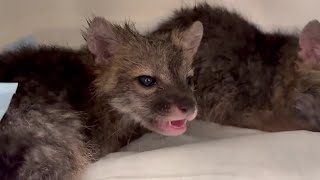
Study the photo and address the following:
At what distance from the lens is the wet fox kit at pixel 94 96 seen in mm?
1883

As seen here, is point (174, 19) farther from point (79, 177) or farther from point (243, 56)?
point (79, 177)

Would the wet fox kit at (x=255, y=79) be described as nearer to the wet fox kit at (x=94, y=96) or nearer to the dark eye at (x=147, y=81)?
the wet fox kit at (x=94, y=96)

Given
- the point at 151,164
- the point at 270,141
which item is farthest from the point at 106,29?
the point at 270,141

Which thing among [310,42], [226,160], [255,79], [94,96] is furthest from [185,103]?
[310,42]

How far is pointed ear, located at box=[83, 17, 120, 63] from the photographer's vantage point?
6.86 feet

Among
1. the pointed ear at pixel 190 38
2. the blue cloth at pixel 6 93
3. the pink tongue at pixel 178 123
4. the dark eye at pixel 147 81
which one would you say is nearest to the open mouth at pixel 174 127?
the pink tongue at pixel 178 123

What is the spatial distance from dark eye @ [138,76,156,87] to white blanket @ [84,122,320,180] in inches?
8.0

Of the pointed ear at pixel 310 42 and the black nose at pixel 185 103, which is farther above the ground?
the pointed ear at pixel 310 42

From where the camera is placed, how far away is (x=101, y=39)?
6.96 ft

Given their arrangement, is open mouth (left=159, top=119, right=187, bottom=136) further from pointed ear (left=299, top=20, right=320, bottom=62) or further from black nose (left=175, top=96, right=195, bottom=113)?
pointed ear (left=299, top=20, right=320, bottom=62)

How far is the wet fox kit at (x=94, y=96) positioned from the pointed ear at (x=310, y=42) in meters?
0.37

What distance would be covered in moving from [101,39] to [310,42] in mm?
731

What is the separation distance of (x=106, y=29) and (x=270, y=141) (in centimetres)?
61

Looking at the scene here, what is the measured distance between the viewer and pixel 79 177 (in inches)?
76.6
